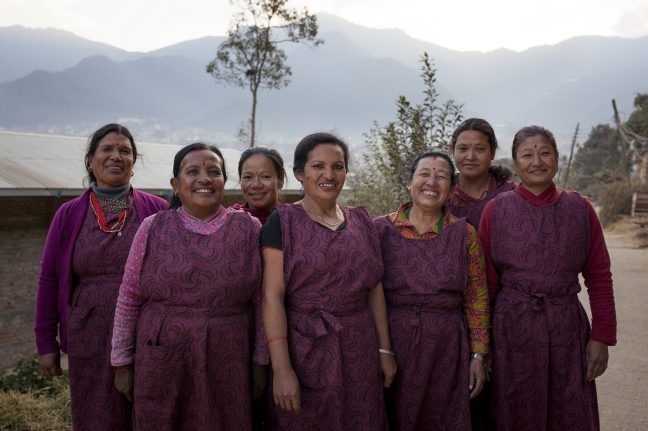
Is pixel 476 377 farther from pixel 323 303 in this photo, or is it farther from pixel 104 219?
pixel 104 219

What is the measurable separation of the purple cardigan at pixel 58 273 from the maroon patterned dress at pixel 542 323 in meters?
2.00

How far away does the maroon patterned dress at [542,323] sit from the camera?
254 centimetres

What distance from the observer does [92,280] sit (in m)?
2.66

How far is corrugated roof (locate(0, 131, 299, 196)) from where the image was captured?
657cm

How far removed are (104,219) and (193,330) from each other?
92 cm

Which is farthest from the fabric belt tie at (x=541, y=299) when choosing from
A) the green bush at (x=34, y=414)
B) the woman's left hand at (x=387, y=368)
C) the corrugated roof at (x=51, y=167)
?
the corrugated roof at (x=51, y=167)

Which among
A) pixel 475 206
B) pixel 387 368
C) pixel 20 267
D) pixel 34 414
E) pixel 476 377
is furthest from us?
pixel 20 267

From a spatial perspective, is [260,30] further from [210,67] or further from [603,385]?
[603,385]

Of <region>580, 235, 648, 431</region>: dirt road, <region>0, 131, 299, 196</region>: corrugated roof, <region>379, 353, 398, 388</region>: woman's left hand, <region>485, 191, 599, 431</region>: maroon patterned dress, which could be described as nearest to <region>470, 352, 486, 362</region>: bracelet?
<region>485, 191, 599, 431</region>: maroon patterned dress

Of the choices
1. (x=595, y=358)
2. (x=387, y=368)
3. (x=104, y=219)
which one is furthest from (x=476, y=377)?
(x=104, y=219)

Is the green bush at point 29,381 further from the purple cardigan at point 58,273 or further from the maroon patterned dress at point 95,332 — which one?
the maroon patterned dress at point 95,332

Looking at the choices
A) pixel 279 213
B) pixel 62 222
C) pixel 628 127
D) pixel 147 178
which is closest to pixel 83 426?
pixel 62 222

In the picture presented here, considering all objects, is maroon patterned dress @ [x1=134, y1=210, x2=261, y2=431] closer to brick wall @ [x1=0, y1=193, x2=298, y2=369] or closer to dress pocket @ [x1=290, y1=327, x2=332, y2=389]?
dress pocket @ [x1=290, y1=327, x2=332, y2=389]

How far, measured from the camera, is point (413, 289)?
2.47 metres
